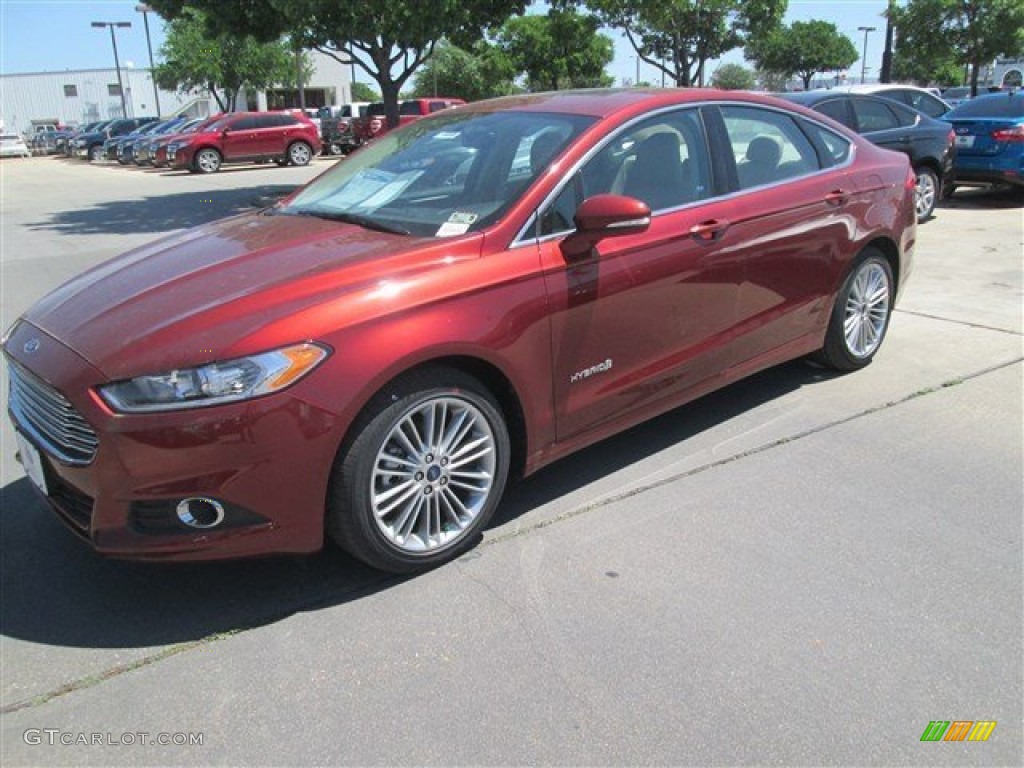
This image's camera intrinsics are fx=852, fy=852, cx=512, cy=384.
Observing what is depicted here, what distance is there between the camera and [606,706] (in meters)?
2.52

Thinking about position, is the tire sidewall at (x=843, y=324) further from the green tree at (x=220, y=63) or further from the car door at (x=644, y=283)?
the green tree at (x=220, y=63)

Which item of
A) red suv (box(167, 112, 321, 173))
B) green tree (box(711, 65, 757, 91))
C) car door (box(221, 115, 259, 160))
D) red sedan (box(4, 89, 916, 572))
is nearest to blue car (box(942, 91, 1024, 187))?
red sedan (box(4, 89, 916, 572))

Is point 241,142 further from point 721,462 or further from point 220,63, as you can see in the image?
point 721,462

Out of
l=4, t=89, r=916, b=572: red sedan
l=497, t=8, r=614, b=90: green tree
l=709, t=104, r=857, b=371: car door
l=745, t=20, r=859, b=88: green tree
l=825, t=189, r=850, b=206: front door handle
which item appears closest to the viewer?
l=4, t=89, r=916, b=572: red sedan

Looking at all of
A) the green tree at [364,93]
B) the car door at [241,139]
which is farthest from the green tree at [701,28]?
the green tree at [364,93]

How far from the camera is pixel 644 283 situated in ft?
12.0

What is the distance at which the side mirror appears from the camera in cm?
329

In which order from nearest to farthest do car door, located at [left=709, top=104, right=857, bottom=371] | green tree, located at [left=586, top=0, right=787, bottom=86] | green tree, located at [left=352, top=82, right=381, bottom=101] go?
car door, located at [left=709, top=104, right=857, bottom=371] → green tree, located at [left=586, top=0, right=787, bottom=86] → green tree, located at [left=352, top=82, right=381, bottom=101]

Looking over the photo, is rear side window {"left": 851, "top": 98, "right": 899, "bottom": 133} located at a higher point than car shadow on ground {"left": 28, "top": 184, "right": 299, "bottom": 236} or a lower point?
higher

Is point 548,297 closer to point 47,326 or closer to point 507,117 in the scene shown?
point 507,117

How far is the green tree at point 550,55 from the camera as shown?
42594 mm

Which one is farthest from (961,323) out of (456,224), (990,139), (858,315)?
(990,139)

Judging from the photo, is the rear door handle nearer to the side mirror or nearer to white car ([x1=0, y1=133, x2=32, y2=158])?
the side mirror

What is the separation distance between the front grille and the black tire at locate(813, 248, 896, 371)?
3.93 metres
